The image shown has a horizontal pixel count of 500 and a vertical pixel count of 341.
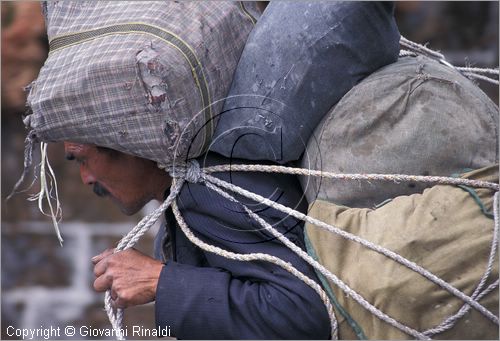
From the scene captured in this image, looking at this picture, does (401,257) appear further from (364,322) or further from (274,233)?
(274,233)

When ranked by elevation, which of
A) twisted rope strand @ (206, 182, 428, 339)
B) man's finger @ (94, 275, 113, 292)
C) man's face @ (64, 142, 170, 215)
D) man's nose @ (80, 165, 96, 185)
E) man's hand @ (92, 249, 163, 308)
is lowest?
man's finger @ (94, 275, 113, 292)

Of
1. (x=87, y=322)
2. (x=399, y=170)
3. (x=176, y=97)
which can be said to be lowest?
(x=87, y=322)

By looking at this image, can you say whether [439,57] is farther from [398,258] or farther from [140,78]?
[140,78]

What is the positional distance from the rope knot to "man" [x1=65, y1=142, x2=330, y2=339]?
21 mm

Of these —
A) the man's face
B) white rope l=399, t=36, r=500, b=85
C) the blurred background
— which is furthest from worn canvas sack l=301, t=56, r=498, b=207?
the blurred background

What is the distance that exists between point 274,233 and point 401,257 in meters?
0.27

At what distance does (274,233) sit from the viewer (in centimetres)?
159

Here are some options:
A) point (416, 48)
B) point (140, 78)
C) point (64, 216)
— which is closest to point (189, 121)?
point (140, 78)

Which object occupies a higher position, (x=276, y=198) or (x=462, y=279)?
(x=462, y=279)

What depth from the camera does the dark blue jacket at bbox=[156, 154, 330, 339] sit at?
1557mm

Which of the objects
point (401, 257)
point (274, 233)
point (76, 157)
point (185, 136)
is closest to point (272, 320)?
point (274, 233)

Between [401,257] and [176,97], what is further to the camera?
[176,97]
